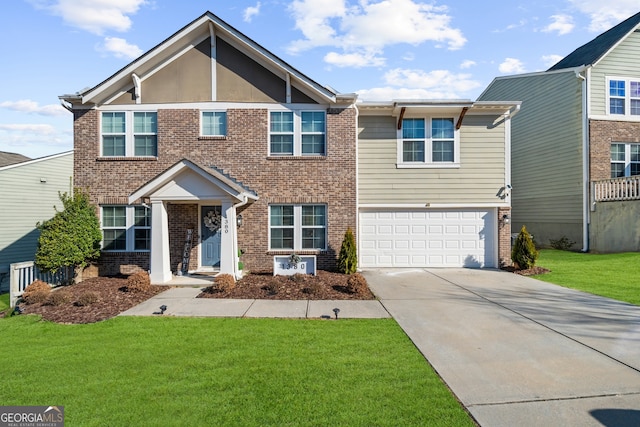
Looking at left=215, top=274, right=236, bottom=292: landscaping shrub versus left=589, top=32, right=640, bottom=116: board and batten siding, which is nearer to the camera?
left=215, top=274, right=236, bottom=292: landscaping shrub

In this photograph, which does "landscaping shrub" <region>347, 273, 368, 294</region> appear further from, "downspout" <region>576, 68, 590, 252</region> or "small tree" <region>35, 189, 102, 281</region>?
"downspout" <region>576, 68, 590, 252</region>

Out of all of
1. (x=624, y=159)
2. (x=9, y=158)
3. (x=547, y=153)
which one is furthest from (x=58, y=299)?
(x=624, y=159)

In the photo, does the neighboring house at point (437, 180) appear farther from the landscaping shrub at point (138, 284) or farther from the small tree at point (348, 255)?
the landscaping shrub at point (138, 284)

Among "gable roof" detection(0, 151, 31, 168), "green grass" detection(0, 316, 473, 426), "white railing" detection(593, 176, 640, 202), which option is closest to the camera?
"green grass" detection(0, 316, 473, 426)

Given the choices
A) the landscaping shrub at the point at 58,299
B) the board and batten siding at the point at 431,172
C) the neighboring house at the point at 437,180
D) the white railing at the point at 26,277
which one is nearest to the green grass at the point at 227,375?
the landscaping shrub at the point at 58,299

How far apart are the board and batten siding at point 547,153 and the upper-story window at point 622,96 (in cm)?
151

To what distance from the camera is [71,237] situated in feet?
34.6

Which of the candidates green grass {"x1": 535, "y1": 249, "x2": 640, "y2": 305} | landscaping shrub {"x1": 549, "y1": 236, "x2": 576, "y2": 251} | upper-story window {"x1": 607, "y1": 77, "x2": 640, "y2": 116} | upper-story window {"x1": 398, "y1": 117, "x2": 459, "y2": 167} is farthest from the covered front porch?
upper-story window {"x1": 607, "y1": 77, "x2": 640, "y2": 116}

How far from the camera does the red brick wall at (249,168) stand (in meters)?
12.1

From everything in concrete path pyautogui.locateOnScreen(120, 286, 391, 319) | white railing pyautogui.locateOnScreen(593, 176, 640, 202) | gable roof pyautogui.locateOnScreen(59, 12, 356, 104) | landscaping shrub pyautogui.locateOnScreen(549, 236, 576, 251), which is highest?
gable roof pyautogui.locateOnScreen(59, 12, 356, 104)

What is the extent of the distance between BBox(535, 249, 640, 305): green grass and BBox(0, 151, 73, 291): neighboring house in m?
19.4

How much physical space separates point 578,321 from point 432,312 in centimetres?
273

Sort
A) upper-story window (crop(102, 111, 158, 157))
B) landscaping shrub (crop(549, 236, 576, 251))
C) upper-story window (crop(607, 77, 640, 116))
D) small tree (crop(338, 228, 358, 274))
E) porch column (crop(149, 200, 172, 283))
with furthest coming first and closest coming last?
landscaping shrub (crop(549, 236, 576, 251)), upper-story window (crop(607, 77, 640, 116)), upper-story window (crop(102, 111, 158, 157)), small tree (crop(338, 228, 358, 274)), porch column (crop(149, 200, 172, 283))

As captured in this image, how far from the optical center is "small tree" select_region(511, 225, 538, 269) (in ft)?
39.8
